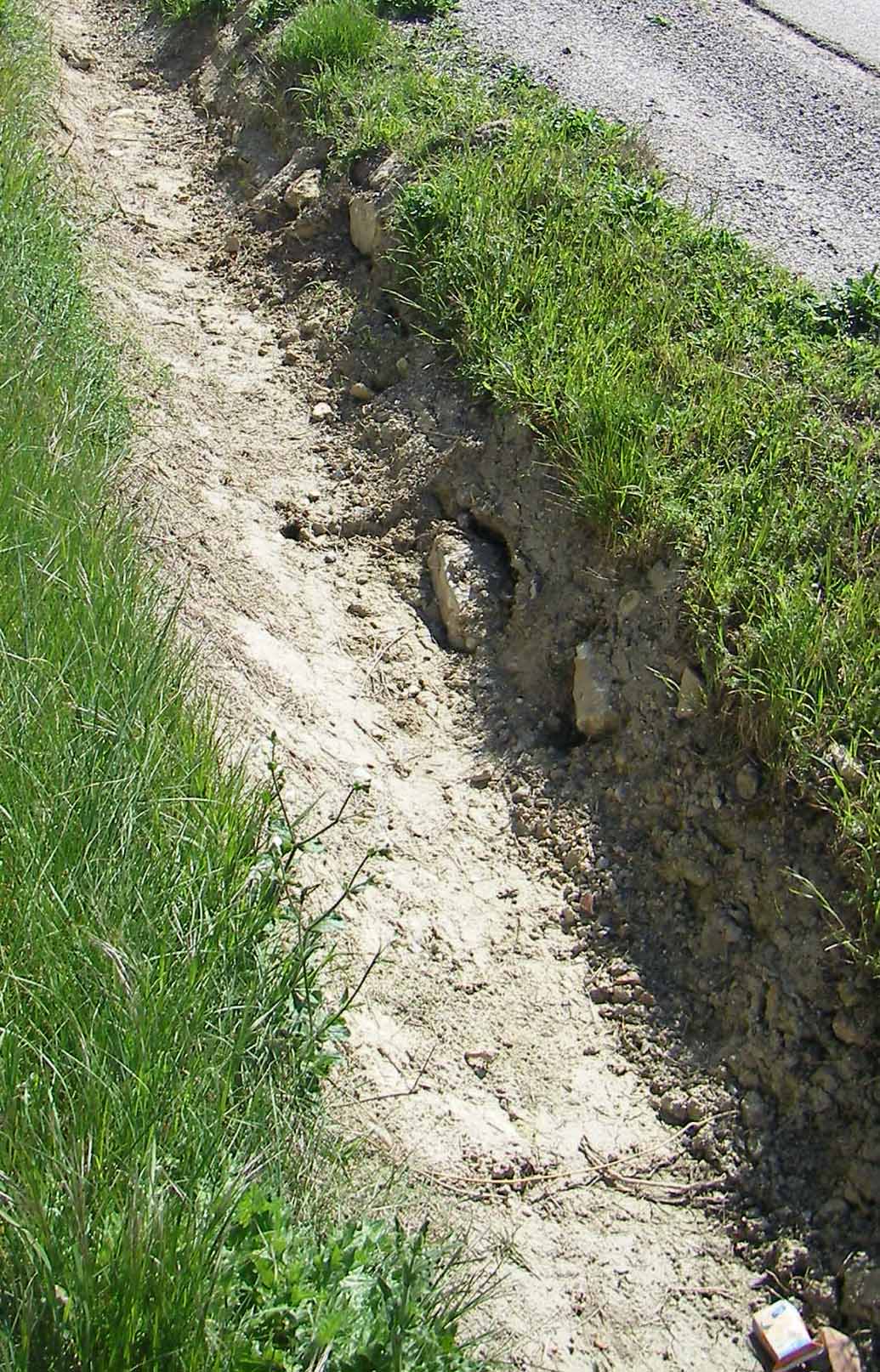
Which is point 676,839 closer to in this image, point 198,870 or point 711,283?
point 198,870

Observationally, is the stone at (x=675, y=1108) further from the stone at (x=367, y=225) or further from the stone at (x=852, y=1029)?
the stone at (x=367, y=225)

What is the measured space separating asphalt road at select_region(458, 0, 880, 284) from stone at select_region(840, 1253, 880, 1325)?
339cm

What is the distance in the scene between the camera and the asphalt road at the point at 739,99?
17.9ft

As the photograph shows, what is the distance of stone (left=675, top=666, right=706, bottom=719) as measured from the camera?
3.73 metres

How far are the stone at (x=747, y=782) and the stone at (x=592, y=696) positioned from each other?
49 centimetres

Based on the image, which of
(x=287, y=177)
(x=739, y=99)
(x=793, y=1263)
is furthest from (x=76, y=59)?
(x=793, y=1263)

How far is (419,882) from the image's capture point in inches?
152

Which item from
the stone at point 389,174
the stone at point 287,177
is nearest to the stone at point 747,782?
the stone at point 389,174

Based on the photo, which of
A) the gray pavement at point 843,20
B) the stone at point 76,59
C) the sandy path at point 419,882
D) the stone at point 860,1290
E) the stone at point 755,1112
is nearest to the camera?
the stone at point 860,1290

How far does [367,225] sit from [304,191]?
→ 0.55m

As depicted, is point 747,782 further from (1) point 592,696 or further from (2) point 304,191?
(2) point 304,191

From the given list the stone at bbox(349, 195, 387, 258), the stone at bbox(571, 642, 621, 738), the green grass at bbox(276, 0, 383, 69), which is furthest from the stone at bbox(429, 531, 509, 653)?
the green grass at bbox(276, 0, 383, 69)

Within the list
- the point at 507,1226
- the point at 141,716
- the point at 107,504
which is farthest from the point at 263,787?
the point at 507,1226

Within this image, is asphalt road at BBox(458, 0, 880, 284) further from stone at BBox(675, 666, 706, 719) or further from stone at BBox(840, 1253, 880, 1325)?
stone at BBox(840, 1253, 880, 1325)
